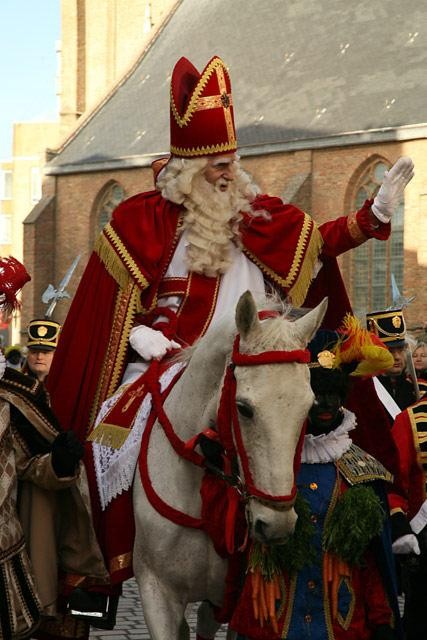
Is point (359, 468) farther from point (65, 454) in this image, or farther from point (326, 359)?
point (65, 454)

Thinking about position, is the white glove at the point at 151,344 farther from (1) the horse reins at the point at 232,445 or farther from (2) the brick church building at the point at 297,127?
(2) the brick church building at the point at 297,127

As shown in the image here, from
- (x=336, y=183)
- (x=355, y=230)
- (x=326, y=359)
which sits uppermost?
(x=336, y=183)

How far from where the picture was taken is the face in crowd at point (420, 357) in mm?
9723

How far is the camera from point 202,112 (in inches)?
243

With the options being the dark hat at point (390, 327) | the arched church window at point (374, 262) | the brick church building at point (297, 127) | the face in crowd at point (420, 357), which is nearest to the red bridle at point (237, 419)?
the face in crowd at point (420, 357)

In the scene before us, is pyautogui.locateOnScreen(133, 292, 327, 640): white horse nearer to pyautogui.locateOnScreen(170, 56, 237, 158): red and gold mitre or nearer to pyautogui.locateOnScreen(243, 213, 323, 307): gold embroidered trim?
pyautogui.locateOnScreen(243, 213, 323, 307): gold embroidered trim

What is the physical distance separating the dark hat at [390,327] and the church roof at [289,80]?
81.4 feet

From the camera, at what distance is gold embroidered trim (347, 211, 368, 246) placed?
626 centimetres

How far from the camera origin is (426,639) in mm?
7223

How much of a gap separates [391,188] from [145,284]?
1273mm

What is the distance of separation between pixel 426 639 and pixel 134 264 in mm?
2845

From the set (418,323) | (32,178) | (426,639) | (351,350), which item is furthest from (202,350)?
(32,178)

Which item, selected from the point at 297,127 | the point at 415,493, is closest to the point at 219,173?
the point at 415,493

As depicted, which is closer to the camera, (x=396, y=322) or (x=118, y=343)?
(x=118, y=343)
